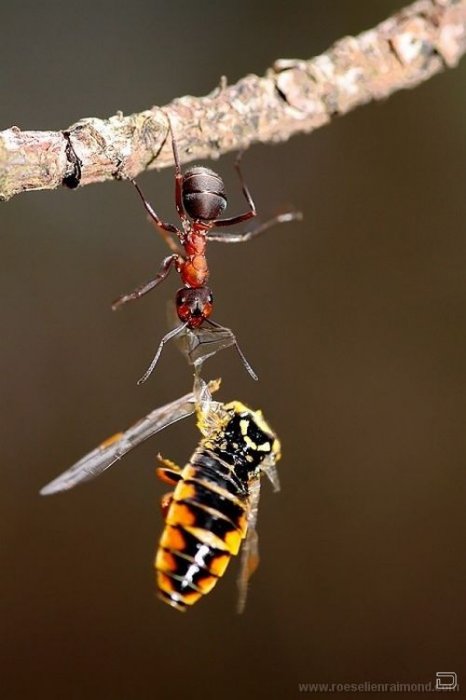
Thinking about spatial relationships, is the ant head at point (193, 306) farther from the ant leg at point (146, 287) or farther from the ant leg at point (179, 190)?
the ant leg at point (179, 190)

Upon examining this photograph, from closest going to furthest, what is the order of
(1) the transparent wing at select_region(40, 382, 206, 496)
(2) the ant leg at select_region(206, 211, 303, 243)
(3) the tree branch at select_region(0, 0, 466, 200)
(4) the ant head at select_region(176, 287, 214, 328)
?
(3) the tree branch at select_region(0, 0, 466, 200) < (1) the transparent wing at select_region(40, 382, 206, 496) < (4) the ant head at select_region(176, 287, 214, 328) < (2) the ant leg at select_region(206, 211, 303, 243)

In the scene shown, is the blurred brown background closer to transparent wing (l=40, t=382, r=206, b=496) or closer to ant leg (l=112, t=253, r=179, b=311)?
ant leg (l=112, t=253, r=179, b=311)

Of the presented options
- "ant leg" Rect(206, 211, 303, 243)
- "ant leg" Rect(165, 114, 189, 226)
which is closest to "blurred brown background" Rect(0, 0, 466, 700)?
"ant leg" Rect(206, 211, 303, 243)

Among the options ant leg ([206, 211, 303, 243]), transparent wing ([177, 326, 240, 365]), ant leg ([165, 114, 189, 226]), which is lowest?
transparent wing ([177, 326, 240, 365])

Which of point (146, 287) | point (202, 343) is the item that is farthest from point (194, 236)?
point (202, 343)

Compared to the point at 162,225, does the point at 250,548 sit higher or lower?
lower

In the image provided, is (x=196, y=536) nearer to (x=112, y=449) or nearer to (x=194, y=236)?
(x=112, y=449)
